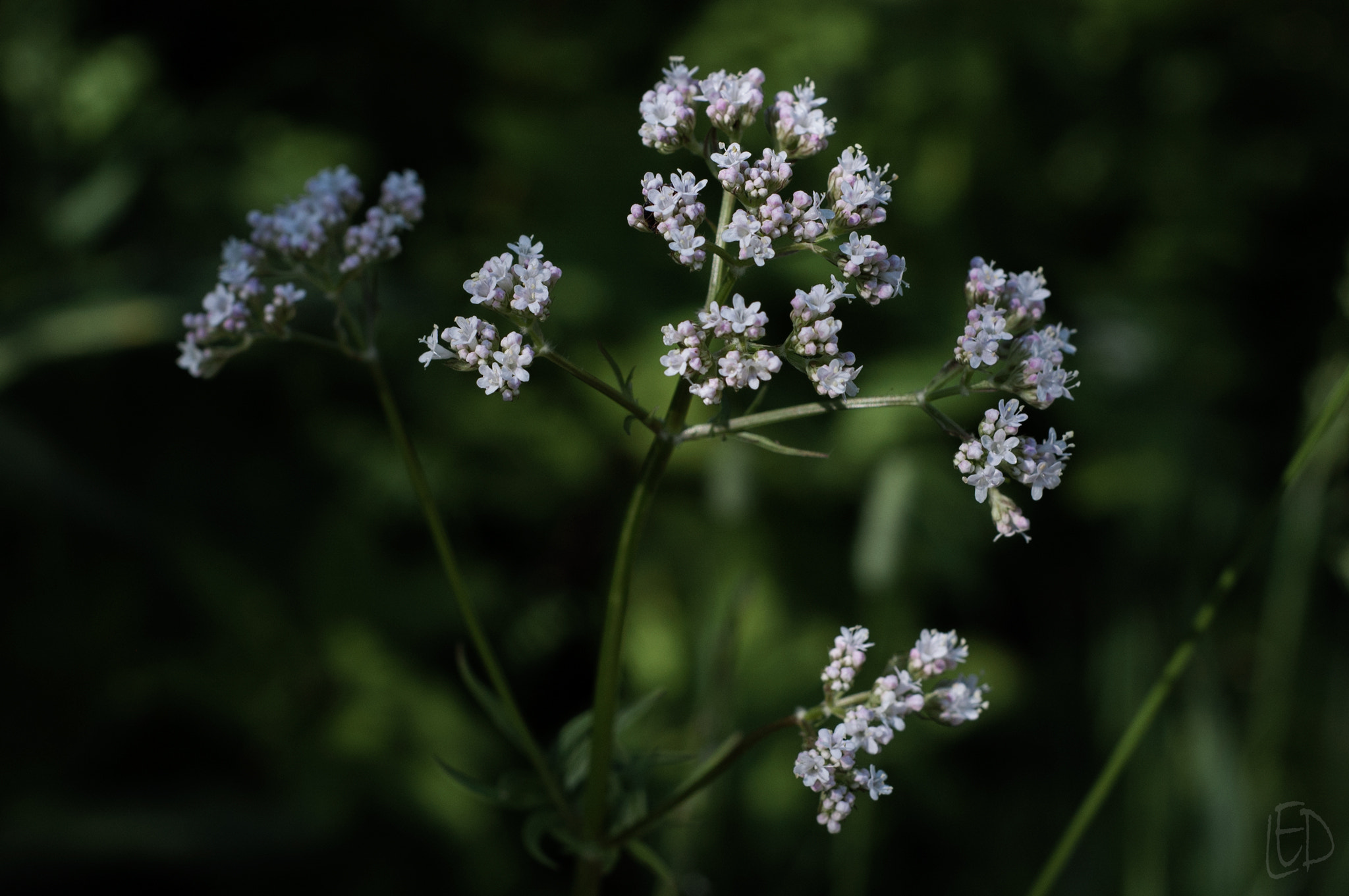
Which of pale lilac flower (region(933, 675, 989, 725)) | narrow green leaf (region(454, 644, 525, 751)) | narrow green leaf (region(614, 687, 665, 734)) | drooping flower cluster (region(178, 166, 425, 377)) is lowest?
pale lilac flower (region(933, 675, 989, 725))

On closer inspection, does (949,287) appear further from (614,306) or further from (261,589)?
(261,589)

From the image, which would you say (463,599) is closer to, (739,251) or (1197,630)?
(739,251)

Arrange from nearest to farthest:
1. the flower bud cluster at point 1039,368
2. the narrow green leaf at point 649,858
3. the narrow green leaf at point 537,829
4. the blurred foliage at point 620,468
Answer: the flower bud cluster at point 1039,368
the narrow green leaf at point 537,829
the narrow green leaf at point 649,858
the blurred foliage at point 620,468

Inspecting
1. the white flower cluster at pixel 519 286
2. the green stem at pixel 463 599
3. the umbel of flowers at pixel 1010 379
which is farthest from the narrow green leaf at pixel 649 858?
the white flower cluster at pixel 519 286

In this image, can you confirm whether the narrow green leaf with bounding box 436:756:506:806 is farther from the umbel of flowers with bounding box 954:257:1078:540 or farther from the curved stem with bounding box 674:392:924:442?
the umbel of flowers with bounding box 954:257:1078:540

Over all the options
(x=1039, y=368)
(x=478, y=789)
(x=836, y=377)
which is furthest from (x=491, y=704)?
(x=1039, y=368)

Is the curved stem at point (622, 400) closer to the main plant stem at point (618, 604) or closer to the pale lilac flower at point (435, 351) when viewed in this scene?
the main plant stem at point (618, 604)

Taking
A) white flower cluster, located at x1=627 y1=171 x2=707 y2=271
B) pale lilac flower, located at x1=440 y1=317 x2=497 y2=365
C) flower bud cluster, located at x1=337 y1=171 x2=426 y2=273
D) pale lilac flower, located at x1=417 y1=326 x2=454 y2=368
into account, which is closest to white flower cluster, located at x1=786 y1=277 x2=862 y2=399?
white flower cluster, located at x1=627 y1=171 x2=707 y2=271
